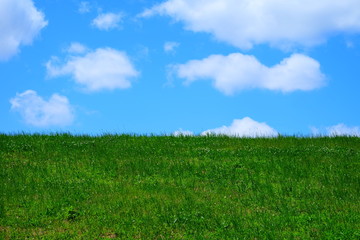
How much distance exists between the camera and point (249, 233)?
49.9ft

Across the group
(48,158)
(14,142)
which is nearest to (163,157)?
(48,158)

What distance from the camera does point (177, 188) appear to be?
20.5 m

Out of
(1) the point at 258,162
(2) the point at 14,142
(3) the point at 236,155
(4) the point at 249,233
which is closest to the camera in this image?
(4) the point at 249,233

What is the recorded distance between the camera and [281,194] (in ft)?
65.9

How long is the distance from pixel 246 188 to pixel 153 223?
5863 millimetres

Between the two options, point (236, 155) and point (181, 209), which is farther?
point (236, 155)

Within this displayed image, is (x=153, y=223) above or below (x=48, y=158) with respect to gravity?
below

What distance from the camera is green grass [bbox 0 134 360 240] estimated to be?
15898 millimetres

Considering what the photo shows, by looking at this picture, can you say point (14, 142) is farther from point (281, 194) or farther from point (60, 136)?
point (281, 194)

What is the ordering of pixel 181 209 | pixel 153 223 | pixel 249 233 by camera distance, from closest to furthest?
pixel 249 233
pixel 153 223
pixel 181 209

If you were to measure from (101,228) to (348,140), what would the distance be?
845 inches

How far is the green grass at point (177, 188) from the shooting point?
52.2 feet

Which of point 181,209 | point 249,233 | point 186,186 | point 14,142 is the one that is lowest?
point 249,233

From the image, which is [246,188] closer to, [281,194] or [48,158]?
[281,194]
